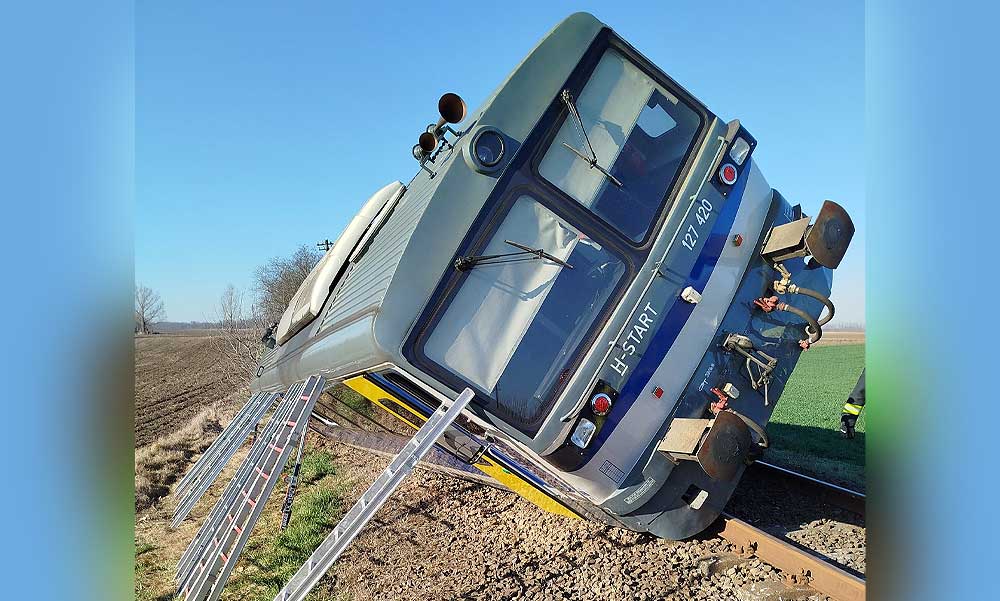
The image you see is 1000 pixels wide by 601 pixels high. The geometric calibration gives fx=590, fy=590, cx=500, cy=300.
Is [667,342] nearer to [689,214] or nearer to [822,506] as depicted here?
[689,214]

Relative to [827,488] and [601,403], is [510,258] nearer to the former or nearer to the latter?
[601,403]

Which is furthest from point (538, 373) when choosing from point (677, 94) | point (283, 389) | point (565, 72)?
point (283, 389)

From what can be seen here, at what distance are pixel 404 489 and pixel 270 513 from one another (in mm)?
1580

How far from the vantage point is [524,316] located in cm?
361

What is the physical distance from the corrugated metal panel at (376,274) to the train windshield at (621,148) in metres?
0.93

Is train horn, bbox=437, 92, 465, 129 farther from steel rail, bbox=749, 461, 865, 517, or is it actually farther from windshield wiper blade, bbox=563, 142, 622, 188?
steel rail, bbox=749, 461, 865, 517

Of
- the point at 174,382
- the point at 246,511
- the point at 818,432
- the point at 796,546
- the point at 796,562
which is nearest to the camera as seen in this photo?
the point at 796,562

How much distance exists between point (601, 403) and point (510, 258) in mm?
1065

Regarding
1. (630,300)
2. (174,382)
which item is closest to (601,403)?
(630,300)

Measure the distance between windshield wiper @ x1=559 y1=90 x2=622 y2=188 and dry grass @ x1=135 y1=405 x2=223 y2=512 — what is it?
7.84m

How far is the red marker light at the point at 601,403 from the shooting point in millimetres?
3658

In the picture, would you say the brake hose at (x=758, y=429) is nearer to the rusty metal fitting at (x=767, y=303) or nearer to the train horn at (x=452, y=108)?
the rusty metal fitting at (x=767, y=303)

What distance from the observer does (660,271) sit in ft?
12.6

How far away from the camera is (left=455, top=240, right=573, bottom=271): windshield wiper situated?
3508mm
